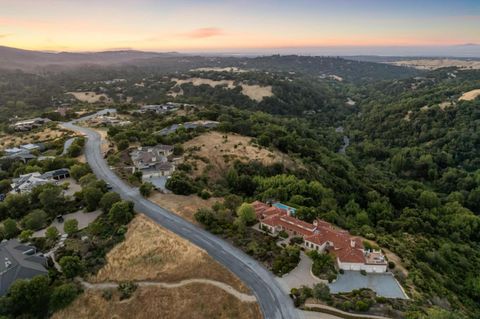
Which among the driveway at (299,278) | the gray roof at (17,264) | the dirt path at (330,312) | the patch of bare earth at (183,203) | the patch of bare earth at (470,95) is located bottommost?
the dirt path at (330,312)

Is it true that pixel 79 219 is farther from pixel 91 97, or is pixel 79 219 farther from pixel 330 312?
pixel 91 97

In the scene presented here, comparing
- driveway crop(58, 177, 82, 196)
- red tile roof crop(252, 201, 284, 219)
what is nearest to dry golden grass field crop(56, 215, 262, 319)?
red tile roof crop(252, 201, 284, 219)

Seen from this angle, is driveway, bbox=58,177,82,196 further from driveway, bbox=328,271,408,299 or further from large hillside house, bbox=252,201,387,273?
driveway, bbox=328,271,408,299

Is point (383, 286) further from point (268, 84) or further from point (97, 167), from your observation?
point (268, 84)

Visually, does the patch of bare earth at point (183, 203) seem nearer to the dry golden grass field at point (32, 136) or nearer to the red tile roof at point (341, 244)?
the red tile roof at point (341, 244)

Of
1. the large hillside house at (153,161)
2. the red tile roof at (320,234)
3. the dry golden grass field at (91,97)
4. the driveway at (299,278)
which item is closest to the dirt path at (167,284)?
the driveway at (299,278)

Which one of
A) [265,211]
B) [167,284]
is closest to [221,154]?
[265,211]
